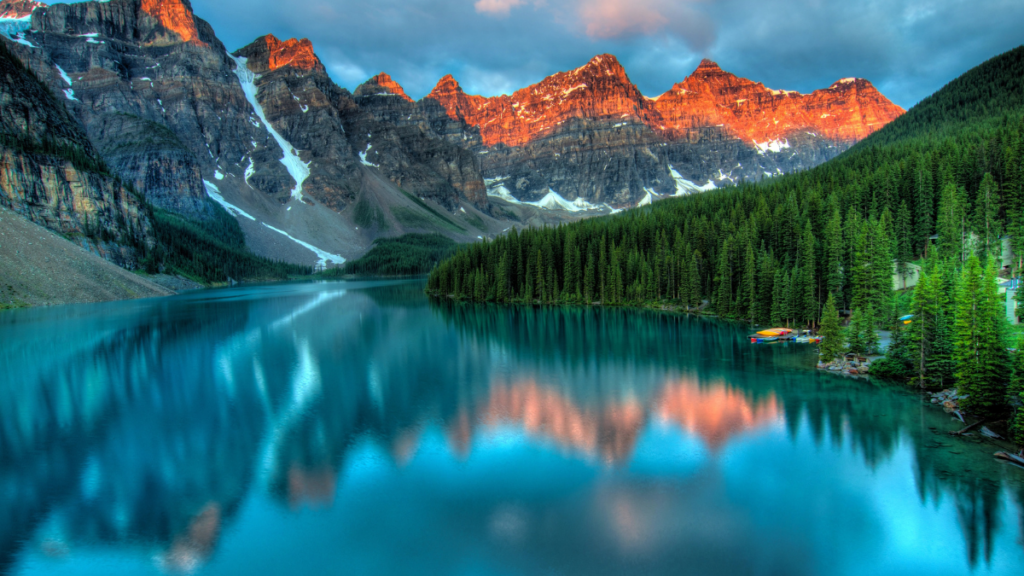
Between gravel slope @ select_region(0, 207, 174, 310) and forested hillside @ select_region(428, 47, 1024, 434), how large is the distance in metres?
61.0

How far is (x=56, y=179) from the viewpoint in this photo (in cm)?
11200

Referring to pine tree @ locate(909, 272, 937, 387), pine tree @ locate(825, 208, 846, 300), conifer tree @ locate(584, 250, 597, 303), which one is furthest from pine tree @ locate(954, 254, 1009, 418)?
conifer tree @ locate(584, 250, 597, 303)

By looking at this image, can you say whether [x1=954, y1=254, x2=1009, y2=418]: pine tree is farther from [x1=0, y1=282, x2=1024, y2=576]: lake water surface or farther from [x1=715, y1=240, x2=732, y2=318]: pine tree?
[x1=715, y1=240, x2=732, y2=318]: pine tree

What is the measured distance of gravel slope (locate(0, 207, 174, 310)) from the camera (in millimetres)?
78688

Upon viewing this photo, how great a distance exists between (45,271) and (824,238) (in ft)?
367

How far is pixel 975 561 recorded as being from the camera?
14.1 metres

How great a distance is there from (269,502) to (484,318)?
175 ft

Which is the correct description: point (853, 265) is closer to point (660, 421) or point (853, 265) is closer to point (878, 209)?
point (878, 209)

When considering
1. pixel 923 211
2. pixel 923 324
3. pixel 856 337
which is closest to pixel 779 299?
pixel 856 337

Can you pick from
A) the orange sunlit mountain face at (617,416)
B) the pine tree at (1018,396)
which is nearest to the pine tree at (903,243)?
the orange sunlit mountain face at (617,416)

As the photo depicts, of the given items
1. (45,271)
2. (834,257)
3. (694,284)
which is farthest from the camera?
(45,271)

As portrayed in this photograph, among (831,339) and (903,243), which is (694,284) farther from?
(831,339)

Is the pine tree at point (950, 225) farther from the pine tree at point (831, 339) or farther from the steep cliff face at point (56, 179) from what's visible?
the steep cliff face at point (56, 179)

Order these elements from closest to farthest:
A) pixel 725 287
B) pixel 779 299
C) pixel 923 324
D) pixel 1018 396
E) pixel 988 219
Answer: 1. pixel 1018 396
2. pixel 923 324
3. pixel 988 219
4. pixel 779 299
5. pixel 725 287
